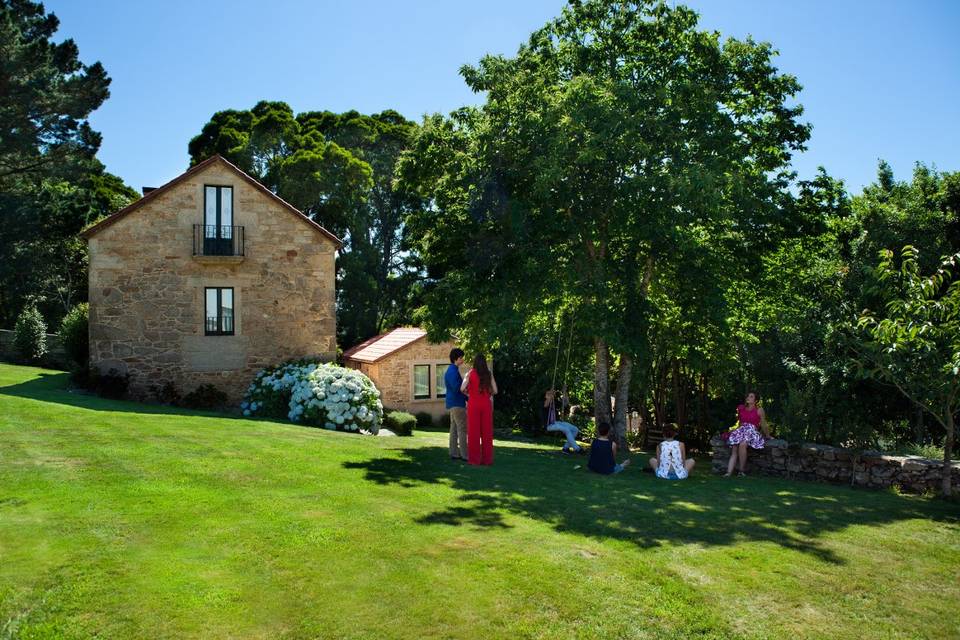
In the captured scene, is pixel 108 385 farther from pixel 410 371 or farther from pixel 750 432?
pixel 750 432

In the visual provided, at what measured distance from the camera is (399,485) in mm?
9781

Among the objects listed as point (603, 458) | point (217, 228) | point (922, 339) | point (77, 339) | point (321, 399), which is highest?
point (217, 228)

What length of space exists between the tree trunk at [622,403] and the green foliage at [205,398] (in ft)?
40.1

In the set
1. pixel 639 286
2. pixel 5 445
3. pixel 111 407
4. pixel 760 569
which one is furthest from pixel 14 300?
pixel 760 569

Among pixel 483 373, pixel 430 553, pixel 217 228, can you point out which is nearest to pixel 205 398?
pixel 217 228

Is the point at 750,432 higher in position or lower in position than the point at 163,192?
lower

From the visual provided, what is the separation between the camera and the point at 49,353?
2967 centimetres

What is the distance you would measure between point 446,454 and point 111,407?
8932mm

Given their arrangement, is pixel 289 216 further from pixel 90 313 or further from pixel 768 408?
pixel 768 408

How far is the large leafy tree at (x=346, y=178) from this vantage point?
3628 centimetres

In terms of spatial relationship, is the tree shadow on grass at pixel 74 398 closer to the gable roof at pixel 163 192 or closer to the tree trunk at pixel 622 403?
the gable roof at pixel 163 192

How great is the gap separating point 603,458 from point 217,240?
1512 centimetres

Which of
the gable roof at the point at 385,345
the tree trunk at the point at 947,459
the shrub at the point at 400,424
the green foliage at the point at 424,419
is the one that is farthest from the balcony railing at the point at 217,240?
the tree trunk at the point at 947,459

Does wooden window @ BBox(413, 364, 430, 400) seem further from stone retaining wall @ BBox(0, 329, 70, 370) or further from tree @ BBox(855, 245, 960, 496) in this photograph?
tree @ BBox(855, 245, 960, 496)
